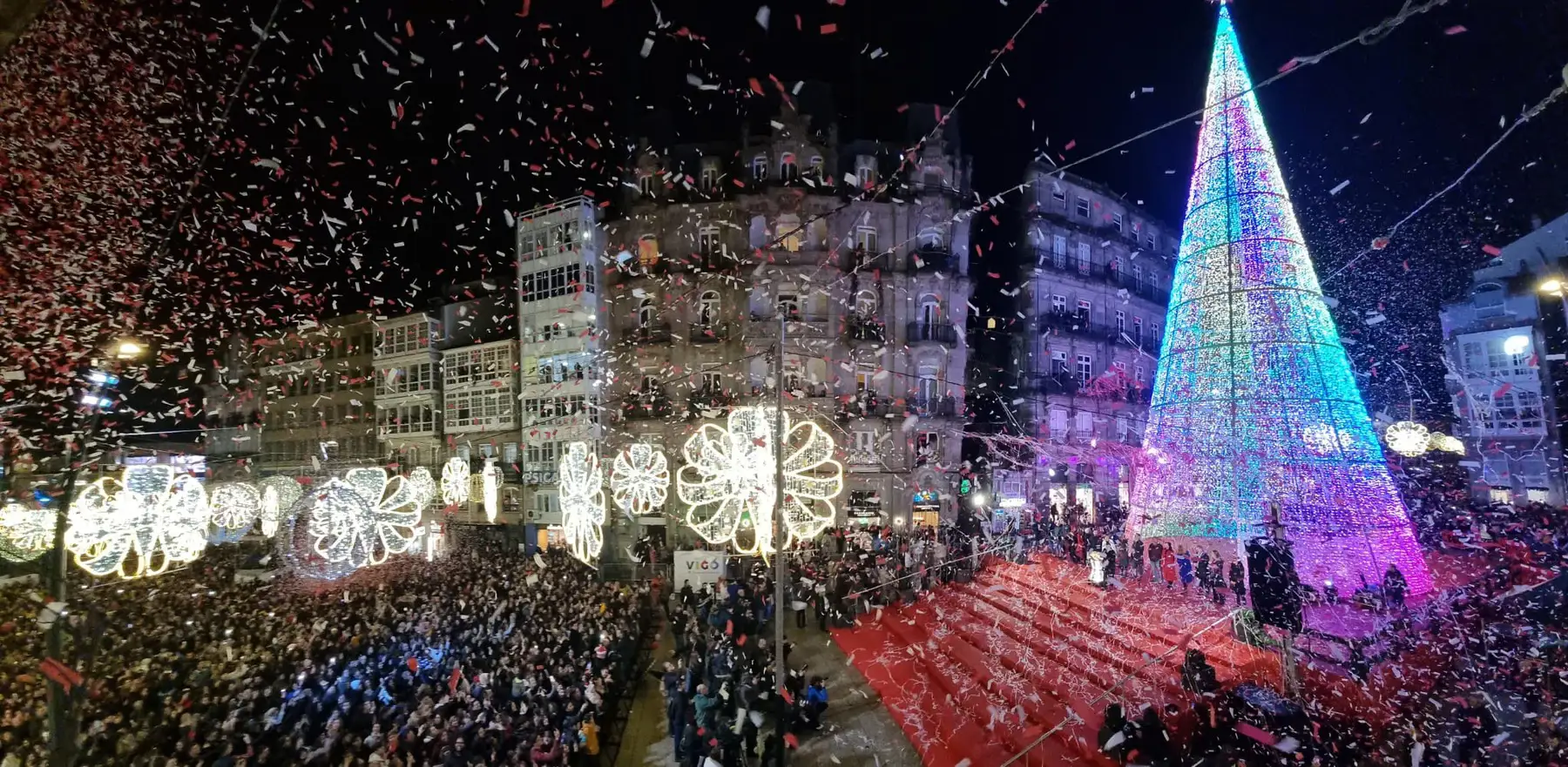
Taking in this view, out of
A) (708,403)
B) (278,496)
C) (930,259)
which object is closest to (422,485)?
(278,496)

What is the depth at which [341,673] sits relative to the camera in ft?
38.0

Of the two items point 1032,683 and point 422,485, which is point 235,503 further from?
point 1032,683

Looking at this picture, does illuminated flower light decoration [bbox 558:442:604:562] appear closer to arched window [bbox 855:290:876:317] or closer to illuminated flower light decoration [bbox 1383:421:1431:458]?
arched window [bbox 855:290:876:317]

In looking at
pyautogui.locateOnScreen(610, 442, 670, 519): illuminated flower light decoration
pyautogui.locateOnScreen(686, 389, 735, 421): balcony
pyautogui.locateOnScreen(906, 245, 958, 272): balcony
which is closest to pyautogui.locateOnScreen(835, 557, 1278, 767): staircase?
A: pyautogui.locateOnScreen(610, 442, 670, 519): illuminated flower light decoration

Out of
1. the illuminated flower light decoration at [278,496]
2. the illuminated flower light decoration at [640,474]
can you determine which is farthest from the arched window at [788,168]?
the illuminated flower light decoration at [278,496]

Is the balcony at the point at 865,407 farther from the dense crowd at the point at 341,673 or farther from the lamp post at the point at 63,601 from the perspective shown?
the lamp post at the point at 63,601

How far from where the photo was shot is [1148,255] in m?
32.1

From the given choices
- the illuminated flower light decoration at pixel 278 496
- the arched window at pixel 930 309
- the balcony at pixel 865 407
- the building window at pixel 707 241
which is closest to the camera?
the illuminated flower light decoration at pixel 278 496

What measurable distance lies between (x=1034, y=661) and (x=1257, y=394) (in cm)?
572

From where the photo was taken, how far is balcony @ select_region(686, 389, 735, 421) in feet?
83.7

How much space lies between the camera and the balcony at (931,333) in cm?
2616

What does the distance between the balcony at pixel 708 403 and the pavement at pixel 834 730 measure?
12.2 metres

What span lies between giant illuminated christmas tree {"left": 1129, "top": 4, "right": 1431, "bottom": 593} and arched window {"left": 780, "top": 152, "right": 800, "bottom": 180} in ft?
52.7

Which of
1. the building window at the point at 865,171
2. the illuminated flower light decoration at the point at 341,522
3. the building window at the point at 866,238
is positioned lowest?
the illuminated flower light decoration at the point at 341,522
